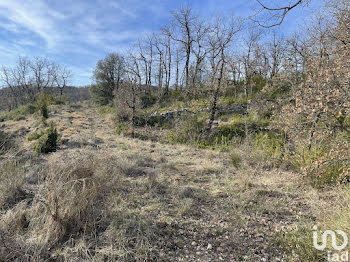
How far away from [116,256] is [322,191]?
13.3ft

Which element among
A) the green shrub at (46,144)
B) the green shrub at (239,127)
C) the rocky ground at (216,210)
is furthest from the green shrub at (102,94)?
the rocky ground at (216,210)

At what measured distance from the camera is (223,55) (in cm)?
1068

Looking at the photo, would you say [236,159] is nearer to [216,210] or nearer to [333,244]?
[216,210]

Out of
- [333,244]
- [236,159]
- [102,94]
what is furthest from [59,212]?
[102,94]

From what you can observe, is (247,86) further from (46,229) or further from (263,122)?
(46,229)

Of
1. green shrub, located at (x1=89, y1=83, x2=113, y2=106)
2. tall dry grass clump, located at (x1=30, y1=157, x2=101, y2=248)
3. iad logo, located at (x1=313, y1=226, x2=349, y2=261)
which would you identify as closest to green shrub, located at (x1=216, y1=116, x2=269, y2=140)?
iad logo, located at (x1=313, y1=226, x2=349, y2=261)

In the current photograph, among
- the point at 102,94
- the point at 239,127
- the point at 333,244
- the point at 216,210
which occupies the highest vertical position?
the point at 102,94

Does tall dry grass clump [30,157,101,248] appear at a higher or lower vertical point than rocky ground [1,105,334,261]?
higher

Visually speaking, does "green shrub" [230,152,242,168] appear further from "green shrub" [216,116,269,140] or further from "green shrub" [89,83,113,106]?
"green shrub" [89,83,113,106]

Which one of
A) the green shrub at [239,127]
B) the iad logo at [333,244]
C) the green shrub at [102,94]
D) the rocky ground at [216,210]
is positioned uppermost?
the green shrub at [102,94]

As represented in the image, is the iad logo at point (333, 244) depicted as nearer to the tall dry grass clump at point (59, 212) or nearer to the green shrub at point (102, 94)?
the tall dry grass clump at point (59, 212)

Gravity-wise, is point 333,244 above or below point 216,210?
above

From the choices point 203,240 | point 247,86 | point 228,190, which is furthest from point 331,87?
point 247,86

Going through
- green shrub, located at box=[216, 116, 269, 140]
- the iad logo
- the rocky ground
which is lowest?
the rocky ground
